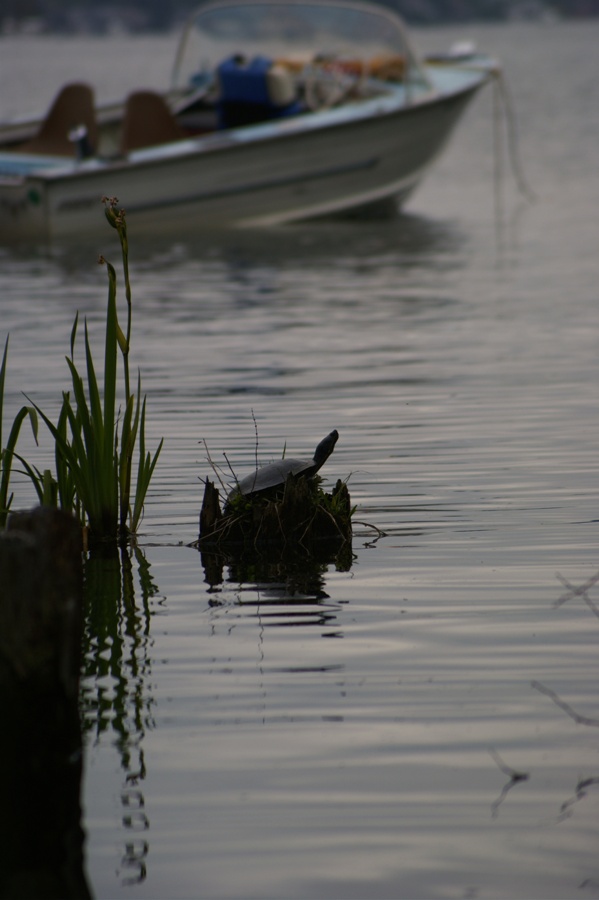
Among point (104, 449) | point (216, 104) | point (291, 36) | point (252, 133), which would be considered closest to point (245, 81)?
point (216, 104)

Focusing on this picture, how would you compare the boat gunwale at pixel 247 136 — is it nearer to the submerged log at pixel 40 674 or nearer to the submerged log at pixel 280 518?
the submerged log at pixel 280 518

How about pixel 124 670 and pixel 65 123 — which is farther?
pixel 65 123

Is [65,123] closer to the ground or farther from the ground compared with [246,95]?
closer to the ground

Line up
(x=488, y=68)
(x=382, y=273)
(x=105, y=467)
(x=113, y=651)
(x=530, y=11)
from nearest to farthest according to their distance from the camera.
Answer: (x=113, y=651), (x=105, y=467), (x=382, y=273), (x=488, y=68), (x=530, y=11)

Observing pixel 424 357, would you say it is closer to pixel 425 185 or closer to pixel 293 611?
pixel 293 611

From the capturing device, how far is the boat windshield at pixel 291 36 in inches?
698

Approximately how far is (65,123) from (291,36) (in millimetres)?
3088

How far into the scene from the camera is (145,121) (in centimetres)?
A: 1648

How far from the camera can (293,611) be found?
15.6 feet

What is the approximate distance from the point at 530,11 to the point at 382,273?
146 metres

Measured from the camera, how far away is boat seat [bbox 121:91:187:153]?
16453 mm

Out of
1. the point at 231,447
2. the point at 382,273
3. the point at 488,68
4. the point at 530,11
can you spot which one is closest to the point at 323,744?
the point at 231,447

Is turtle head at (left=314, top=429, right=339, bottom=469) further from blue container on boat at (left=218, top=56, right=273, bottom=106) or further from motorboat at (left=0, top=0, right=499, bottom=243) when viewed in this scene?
blue container on boat at (left=218, top=56, right=273, bottom=106)

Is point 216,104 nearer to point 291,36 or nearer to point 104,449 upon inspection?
point 291,36
